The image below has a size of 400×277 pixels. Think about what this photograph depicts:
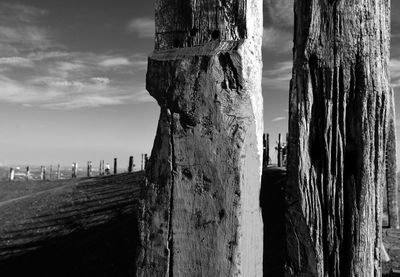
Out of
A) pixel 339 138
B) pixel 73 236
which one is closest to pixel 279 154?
pixel 73 236

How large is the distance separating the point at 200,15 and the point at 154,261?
0.82 m

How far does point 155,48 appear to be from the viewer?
1.44 metres

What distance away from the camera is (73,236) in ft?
36.4

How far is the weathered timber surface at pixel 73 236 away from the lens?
9227 millimetres

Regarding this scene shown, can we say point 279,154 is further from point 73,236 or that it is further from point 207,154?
point 207,154

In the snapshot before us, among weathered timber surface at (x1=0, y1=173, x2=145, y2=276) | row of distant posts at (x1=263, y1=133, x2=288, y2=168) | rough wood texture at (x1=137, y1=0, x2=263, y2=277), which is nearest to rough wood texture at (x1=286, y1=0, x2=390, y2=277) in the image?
rough wood texture at (x1=137, y1=0, x2=263, y2=277)

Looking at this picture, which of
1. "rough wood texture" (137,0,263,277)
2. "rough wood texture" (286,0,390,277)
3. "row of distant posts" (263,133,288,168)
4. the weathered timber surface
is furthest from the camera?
"row of distant posts" (263,133,288,168)

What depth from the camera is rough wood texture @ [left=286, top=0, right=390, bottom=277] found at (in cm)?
146

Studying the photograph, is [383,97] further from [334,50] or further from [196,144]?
[196,144]

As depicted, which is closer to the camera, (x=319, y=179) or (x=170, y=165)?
(x=170, y=165)

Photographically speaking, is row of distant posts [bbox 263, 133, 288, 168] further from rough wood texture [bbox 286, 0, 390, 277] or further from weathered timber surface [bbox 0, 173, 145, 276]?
rough wood texture [bbox 286, 0, 390, 277]

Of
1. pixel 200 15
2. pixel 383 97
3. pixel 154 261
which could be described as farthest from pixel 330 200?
A: pixel 200 15

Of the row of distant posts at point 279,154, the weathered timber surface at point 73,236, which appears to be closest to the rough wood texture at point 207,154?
the weathered timber surface at point 73,236

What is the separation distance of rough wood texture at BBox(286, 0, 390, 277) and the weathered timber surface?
6187 mm
